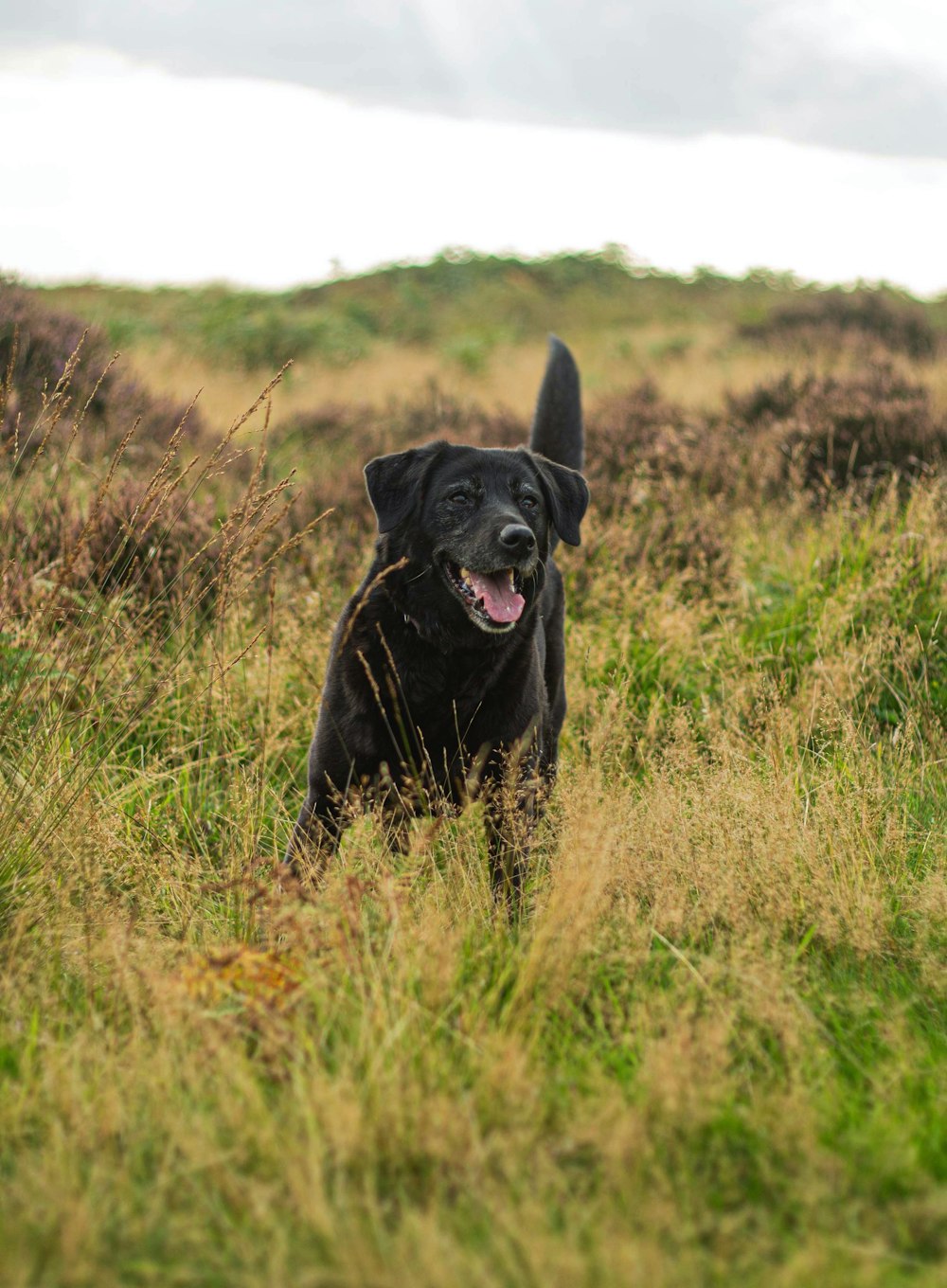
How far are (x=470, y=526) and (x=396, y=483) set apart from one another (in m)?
0.31

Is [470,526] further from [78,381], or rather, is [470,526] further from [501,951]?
[78,381]

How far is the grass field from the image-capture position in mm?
1530

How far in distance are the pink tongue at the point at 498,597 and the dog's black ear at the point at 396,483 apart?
342 mm

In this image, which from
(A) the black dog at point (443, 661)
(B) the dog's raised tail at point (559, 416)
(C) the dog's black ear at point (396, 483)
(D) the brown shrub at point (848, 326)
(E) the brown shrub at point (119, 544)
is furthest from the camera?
(D) the brown shrub at point (848, 326)

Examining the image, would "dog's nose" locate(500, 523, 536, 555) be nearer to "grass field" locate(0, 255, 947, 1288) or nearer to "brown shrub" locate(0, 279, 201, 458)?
"grass field" locate(0, 255, 947, 1288)

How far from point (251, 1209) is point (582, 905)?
964 mm

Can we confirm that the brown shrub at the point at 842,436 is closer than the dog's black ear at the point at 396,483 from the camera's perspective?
No

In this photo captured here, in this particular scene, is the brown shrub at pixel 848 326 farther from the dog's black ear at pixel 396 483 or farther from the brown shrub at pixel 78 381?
the dog's black ear at pixel 396 483

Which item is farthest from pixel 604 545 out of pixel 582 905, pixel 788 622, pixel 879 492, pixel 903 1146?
pixel 903 1146

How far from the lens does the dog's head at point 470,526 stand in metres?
3.12

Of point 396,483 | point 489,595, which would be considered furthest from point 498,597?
point 396,483

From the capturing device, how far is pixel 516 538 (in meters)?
3.07

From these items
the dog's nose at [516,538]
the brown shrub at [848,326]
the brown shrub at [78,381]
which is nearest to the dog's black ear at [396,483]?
the dog's nose at [516,538]

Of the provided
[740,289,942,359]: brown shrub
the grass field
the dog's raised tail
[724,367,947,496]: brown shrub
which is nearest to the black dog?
the grass field
